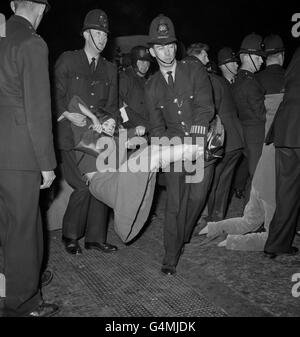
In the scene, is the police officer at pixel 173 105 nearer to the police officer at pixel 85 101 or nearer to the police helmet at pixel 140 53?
the police officer at pixel 85 101

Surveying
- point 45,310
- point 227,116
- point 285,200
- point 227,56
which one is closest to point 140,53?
point 227,56

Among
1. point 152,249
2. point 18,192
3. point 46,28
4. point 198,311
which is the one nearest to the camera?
point 18,192

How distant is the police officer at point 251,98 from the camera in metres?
4.91

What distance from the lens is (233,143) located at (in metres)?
4.73

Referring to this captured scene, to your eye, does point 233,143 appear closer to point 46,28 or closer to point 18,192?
point 18,192

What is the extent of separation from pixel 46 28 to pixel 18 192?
6760mm

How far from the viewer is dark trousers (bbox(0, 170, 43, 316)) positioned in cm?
258

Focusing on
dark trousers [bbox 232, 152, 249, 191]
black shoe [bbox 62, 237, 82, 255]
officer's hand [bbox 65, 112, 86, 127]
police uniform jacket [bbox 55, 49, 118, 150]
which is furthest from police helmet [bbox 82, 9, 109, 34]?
dark trousers [bbox 232, 152, 249, 191]

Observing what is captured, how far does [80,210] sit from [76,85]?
4.47 feet

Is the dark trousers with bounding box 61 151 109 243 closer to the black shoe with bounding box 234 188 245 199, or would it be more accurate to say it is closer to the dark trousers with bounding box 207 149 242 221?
the dark trousers with bounding box 207 149 242 221

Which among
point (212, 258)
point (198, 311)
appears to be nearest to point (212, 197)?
point (212, 258)

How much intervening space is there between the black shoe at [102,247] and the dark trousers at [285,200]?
165 centimetres

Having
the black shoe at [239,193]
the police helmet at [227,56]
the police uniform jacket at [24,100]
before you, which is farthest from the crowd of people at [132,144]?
the black shoe at [239,193]

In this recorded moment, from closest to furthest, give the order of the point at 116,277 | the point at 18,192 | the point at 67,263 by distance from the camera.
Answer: the point at 18,192 → the point at 116,277 → the point at 67,263
